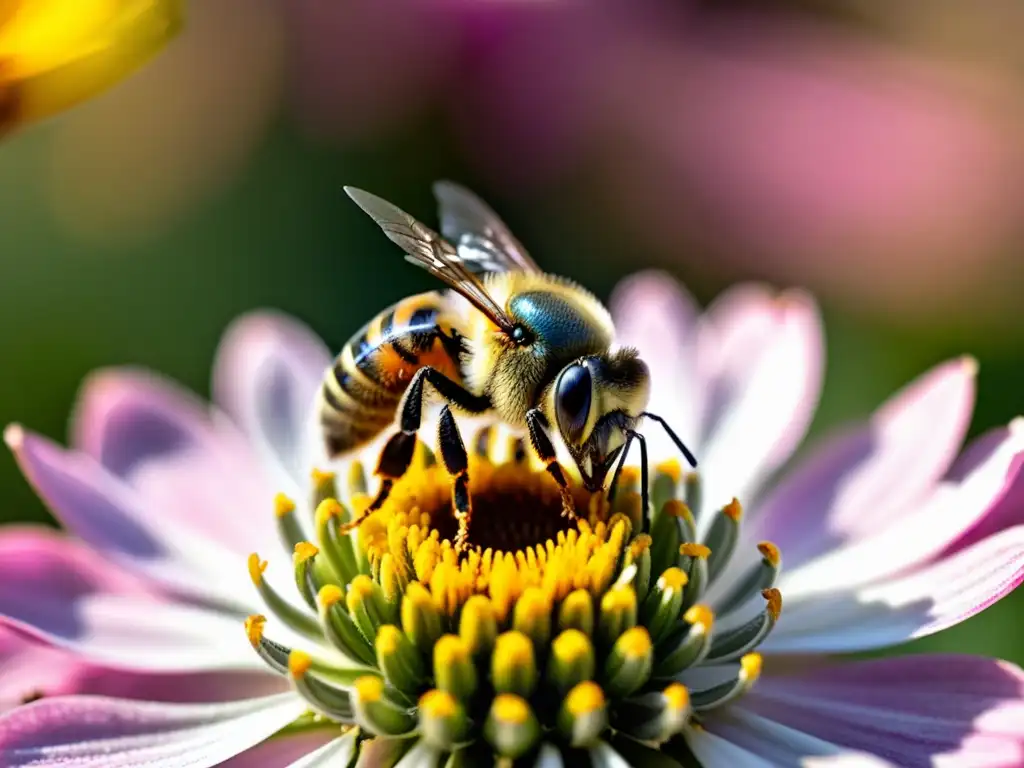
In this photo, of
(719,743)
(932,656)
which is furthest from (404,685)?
(932,656)

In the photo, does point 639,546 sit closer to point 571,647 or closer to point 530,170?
point 571,647

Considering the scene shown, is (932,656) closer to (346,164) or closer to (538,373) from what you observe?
(538,373)

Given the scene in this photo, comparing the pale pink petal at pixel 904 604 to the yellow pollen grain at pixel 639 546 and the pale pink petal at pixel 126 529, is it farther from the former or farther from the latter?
the pale pink petal at pixel 126 529

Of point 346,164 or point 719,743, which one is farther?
point 346,164

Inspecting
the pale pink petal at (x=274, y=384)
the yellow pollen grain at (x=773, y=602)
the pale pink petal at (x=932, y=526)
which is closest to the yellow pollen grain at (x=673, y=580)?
the yellow pollen grain at (x=773, y=602)

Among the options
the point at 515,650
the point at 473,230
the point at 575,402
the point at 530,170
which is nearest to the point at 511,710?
the point at 515,650

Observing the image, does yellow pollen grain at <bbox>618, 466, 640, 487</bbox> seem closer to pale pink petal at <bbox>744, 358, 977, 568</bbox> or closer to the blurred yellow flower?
pale pink petal at <bbox>744, 358, 977, 568</bbox>
